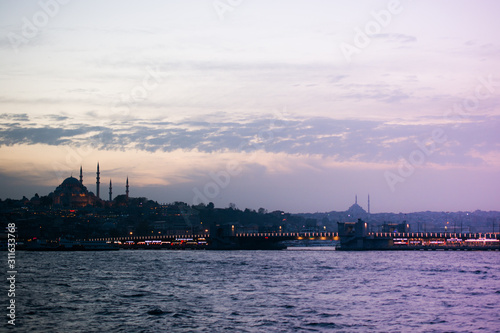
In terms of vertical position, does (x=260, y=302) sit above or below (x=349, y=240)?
below

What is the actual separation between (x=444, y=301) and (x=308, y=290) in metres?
11.6

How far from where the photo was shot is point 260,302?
48094 millimetres

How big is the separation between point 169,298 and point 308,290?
38.9 ft

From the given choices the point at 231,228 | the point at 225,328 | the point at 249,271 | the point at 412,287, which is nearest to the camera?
the point at 225,328

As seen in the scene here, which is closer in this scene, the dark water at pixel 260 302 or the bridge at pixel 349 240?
the dark water at pixel 260 302

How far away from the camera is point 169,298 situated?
167ft

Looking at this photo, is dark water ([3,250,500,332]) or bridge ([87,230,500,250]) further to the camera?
bridge ([87,230,500,250])

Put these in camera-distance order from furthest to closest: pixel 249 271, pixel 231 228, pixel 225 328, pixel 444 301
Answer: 1. pixel 231 228
2. pixel 249 271
3. pixel 444 301
4. pixel 225 328

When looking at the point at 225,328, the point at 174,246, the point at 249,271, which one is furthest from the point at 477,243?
the point at 225,328

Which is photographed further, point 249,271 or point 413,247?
point 413,247

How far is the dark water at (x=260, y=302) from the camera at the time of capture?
3769cm

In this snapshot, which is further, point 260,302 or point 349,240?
point 349,240

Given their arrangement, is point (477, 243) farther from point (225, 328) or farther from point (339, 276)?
point (225, 328)

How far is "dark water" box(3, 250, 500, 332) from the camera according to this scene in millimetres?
37688
